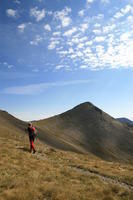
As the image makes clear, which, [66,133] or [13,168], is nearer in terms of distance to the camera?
[13,168]

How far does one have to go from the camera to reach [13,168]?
50.2 feet

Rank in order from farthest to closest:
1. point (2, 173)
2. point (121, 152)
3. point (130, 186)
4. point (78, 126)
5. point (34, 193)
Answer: point (78, 126), point (121, 152), point (130, 186), point (2, 173), point (34, 193)

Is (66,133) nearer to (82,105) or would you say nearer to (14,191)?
(82,105)

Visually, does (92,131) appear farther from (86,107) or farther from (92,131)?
(86,107)

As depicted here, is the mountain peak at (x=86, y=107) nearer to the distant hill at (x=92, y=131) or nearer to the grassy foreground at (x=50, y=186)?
the distant hill at (x=92, y=131)

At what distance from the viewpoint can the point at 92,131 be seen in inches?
5108

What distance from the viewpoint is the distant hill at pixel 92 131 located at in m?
106

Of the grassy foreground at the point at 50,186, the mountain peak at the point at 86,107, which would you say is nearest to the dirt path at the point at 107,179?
the grassy foreground at the point at 50,186

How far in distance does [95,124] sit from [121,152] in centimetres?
3006

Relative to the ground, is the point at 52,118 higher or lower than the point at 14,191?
higher

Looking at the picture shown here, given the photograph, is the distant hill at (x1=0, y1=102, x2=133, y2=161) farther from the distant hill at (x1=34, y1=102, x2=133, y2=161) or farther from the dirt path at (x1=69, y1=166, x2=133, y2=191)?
the dirt path at (x1=69, y1=166, x2=133, y2=191)

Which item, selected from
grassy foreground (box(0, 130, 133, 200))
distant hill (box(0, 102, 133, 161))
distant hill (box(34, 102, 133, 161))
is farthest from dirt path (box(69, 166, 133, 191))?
distant hill (box(34, 102, 133, 161))

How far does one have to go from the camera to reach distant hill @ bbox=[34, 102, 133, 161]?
346 feet

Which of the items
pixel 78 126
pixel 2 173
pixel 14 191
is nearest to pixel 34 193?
pixel 14 191
